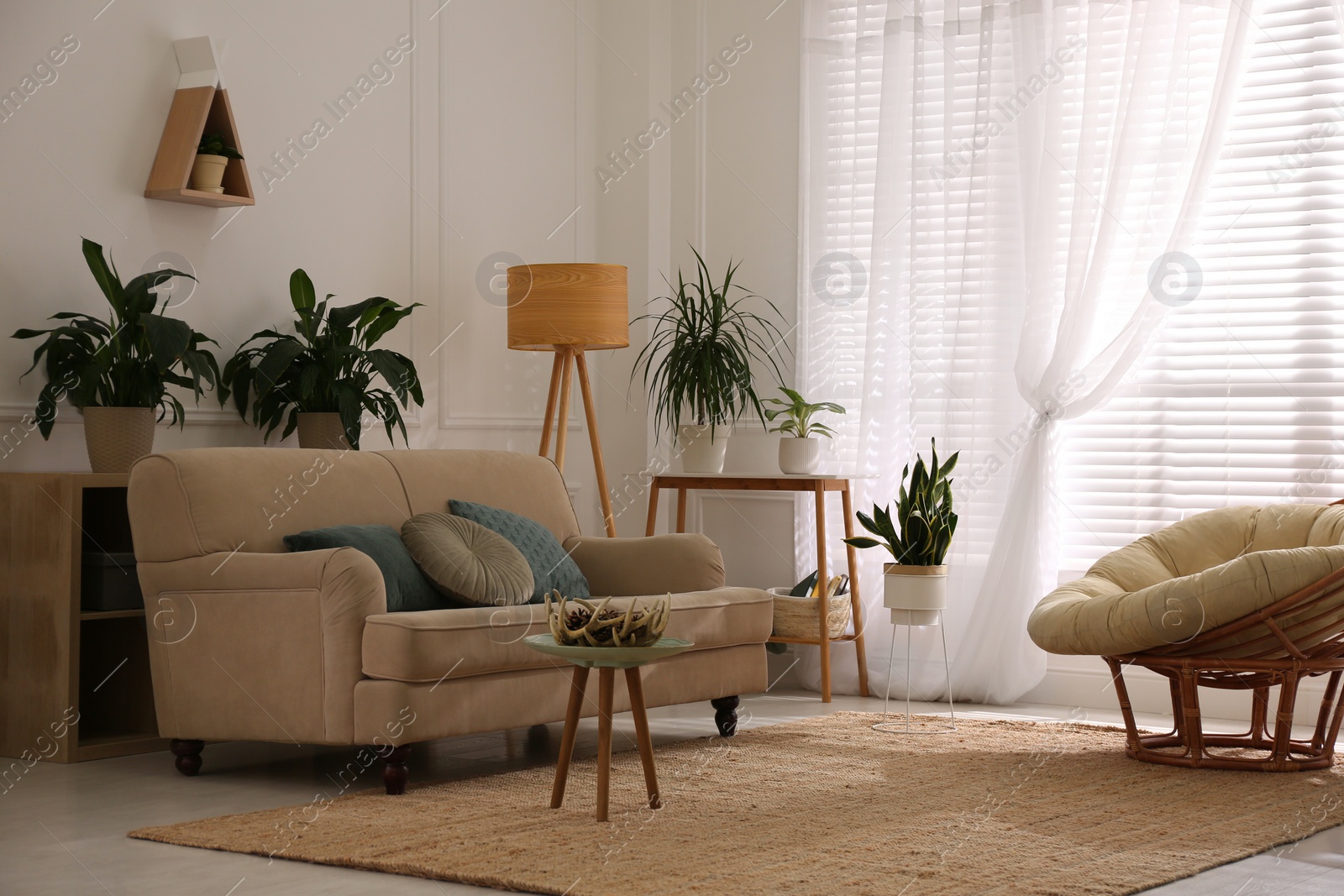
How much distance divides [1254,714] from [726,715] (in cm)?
153

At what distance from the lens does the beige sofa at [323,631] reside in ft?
11.0

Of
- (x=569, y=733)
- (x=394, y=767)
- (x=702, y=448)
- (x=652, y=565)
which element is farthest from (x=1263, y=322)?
(x=394, y=767)

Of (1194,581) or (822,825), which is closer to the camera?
(822,825)

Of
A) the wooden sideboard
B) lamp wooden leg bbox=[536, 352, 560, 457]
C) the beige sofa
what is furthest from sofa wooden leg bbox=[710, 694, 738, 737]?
the wooden sideboard

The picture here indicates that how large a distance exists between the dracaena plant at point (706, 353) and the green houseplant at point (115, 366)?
2.06 m

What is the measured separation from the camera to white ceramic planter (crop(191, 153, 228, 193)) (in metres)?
4.25

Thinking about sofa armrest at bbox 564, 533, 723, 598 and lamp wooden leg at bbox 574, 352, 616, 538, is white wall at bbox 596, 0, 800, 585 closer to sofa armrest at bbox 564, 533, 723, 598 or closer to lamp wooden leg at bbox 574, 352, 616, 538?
lamp wooden leg at bbox 574, 352, 616, 538

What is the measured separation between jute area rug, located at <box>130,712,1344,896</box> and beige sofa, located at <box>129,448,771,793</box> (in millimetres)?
219

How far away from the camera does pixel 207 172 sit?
4.27m

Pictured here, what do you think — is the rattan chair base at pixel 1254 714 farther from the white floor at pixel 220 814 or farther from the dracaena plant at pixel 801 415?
the dracaena plant at pixel 801 415

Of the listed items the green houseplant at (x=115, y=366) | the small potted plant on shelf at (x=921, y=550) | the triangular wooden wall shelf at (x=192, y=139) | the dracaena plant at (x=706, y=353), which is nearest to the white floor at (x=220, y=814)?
the small potted plant on shelf at (x=921, y=550)

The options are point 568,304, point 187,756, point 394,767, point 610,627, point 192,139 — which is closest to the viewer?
point 610,627

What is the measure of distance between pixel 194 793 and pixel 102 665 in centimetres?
82

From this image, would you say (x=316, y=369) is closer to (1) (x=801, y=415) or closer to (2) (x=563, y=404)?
(2) (x=563, y=404)
